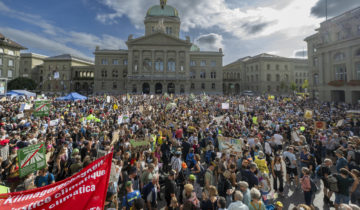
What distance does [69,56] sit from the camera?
230 feet

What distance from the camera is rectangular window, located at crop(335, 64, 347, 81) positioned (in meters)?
34.1

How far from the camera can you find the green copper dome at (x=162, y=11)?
2734 inches

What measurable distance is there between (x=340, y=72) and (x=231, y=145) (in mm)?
38674

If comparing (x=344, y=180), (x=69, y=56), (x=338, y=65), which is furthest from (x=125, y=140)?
(x=69, y=56)

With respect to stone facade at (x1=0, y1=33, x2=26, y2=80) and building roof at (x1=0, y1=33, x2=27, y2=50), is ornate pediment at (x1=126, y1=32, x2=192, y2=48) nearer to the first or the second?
building roof at (x1=0, y1=33, x2=27, y2=50)

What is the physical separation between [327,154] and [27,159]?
14991 mm

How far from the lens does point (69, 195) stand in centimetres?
341

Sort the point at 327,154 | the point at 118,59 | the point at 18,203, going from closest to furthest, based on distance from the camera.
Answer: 1. the point at 18,203
2. the point at 327,154
3. the point at 118,59

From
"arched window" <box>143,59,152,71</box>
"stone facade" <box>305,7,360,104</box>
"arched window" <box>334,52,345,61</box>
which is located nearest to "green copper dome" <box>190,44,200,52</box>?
"arched window" <box>143,59,152,71</box>

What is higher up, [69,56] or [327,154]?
[69,56]

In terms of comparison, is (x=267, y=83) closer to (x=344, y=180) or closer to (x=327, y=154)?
(x=327, y=154)

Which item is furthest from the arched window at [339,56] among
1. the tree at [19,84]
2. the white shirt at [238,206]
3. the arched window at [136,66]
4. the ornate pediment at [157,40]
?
the tree at [19,84]

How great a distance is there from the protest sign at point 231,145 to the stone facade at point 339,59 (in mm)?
35069

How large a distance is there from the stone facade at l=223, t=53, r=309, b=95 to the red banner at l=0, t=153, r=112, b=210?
66382mm
